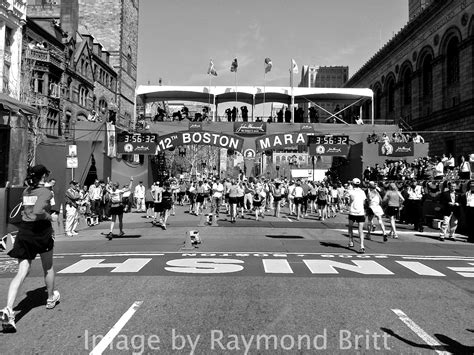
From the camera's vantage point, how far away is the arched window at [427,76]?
141 ft

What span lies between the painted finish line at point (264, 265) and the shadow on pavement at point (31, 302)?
4.23 ft

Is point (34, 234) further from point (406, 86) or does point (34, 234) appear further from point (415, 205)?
point (406, 86)

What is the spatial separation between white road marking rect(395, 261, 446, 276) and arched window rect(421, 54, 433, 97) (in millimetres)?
38399

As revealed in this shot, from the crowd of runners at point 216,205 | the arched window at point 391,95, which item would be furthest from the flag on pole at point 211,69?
the arched window at point 391,95

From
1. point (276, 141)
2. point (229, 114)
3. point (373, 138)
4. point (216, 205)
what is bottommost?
point (216, 205)

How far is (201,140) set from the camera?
23.0 m

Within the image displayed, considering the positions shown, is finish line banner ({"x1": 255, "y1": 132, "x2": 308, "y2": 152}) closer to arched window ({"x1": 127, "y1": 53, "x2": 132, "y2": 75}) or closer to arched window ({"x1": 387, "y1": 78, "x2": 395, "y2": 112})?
arched window ({"x1": 387, "y1": 78, "x2": 395, "y2": 112})

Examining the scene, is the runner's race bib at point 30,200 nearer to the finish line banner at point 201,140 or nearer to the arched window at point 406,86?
the finish line banner at point 201,140

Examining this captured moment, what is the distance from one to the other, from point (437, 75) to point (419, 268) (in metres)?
36.8

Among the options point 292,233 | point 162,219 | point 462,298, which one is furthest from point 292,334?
point 162,219

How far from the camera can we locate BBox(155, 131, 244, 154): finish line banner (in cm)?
2244

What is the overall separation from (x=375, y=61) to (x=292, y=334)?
193ft

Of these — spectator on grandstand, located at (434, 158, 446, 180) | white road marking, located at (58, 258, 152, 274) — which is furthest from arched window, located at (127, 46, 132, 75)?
white road marking, located at (58, 258, 152, 274)

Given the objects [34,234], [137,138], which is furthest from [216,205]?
[34,234]
